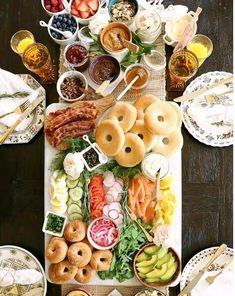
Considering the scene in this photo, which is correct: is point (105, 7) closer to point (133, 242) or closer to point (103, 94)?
point (103, 94)

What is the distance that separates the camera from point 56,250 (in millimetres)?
2611

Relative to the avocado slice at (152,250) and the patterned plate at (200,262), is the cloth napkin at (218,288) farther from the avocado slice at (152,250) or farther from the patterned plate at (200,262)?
the avocado slice at (152,250)

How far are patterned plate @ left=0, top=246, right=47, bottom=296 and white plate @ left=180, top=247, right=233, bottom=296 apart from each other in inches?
29.7

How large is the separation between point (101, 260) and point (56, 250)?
225mm

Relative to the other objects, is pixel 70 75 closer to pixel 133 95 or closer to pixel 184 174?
pixel 133 95

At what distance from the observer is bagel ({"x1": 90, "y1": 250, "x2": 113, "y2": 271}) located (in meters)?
2.60

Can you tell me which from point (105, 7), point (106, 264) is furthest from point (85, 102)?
point (106, 264)

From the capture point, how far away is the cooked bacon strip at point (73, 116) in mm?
2631

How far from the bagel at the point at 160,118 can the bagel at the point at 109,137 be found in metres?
0.14

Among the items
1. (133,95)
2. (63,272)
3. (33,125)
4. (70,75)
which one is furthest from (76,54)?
(63,272)

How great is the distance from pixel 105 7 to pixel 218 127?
894 mm

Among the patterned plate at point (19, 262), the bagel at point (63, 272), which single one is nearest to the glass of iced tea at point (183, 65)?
the bagel at point (63, 272)

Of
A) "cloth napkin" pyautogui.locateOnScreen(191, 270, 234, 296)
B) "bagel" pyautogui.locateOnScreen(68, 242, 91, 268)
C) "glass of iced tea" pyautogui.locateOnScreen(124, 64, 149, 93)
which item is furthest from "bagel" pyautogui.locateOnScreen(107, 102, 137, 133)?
"cloth napkin" pyautogui.locateOnScreen(191, 270, 234, 296)

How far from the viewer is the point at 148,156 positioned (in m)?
2.56
